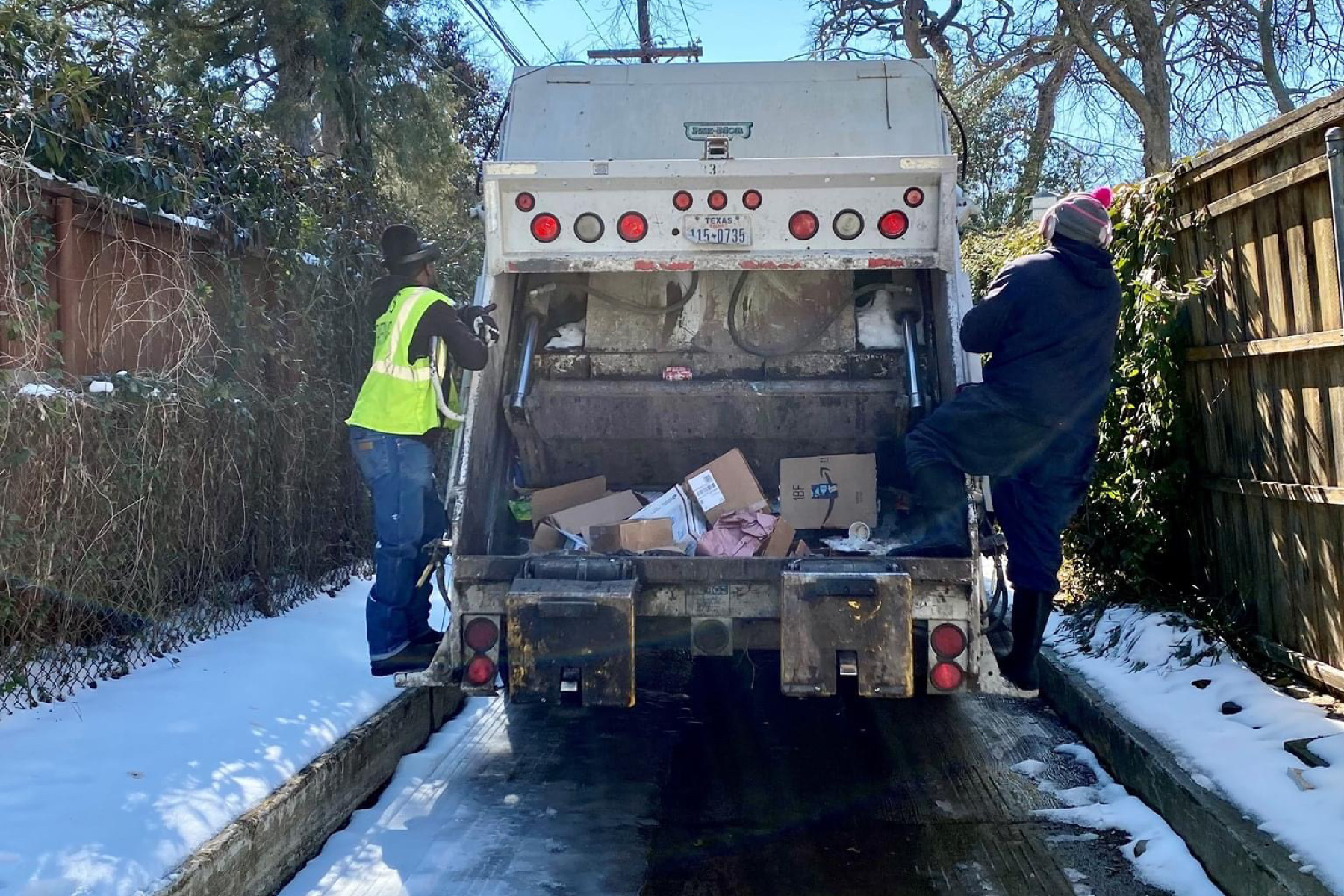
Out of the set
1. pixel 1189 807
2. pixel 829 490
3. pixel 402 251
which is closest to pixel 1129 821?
pixel 1189 807

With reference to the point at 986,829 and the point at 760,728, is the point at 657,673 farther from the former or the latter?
the point at 986,829

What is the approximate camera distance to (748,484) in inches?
190

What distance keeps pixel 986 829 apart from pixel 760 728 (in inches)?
55.7

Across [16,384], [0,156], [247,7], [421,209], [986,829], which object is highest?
[247,7]

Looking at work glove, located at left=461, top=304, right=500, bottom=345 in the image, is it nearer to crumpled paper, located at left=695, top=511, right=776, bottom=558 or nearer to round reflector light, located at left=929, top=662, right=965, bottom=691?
crumpled paper, located at left=695, top=511, right=776, bottom=558

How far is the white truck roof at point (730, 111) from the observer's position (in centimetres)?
523

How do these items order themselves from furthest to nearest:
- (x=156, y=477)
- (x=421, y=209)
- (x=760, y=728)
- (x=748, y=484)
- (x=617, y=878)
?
(x=421, y=209)
(x=760, y=728)
(x=748, y=484)
(x=156, y=477)
(x=617, y=878)

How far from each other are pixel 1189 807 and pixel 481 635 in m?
2.27

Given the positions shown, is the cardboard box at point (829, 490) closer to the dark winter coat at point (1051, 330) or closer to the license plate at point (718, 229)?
the dark winter coat at point (1051, 330)

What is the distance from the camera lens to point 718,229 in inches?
175

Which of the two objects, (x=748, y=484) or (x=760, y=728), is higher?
(x=748, y=484)

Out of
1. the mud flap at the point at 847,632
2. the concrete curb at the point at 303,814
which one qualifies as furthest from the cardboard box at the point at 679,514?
the concrete curb at the point at 303,814

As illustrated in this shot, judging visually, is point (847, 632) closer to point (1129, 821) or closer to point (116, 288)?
point (1129, 821)

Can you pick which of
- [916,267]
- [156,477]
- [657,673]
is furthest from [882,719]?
[156,477]
